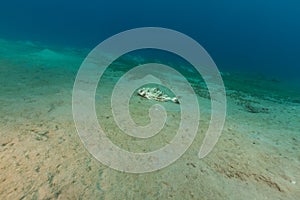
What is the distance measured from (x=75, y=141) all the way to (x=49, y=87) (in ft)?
12.2

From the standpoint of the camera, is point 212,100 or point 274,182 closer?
point 274,182

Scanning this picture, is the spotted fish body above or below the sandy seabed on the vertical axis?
above

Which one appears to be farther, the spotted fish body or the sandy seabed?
the spotted fish body

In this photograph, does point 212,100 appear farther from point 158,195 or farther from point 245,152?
point 158,195

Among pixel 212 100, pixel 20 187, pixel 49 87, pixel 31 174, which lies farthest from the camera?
pixel 212 100

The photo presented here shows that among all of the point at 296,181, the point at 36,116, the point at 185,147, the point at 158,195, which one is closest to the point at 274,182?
the point at 296,181

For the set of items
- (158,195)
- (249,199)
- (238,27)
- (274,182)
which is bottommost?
(158,195)

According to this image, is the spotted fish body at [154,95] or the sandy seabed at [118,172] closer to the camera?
the sandy seabed at [118,172]

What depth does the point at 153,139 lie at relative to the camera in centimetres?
543

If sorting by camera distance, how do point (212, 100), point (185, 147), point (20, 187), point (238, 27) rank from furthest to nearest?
1. point (238, 27)
2. point (212, 100)
3. point (185, 147)
4. point (20, 187)

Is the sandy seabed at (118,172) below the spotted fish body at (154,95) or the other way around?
below

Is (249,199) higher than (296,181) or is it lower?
lower

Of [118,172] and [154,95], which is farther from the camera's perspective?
[154,95]

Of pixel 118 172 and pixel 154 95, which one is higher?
pixel 154 95
